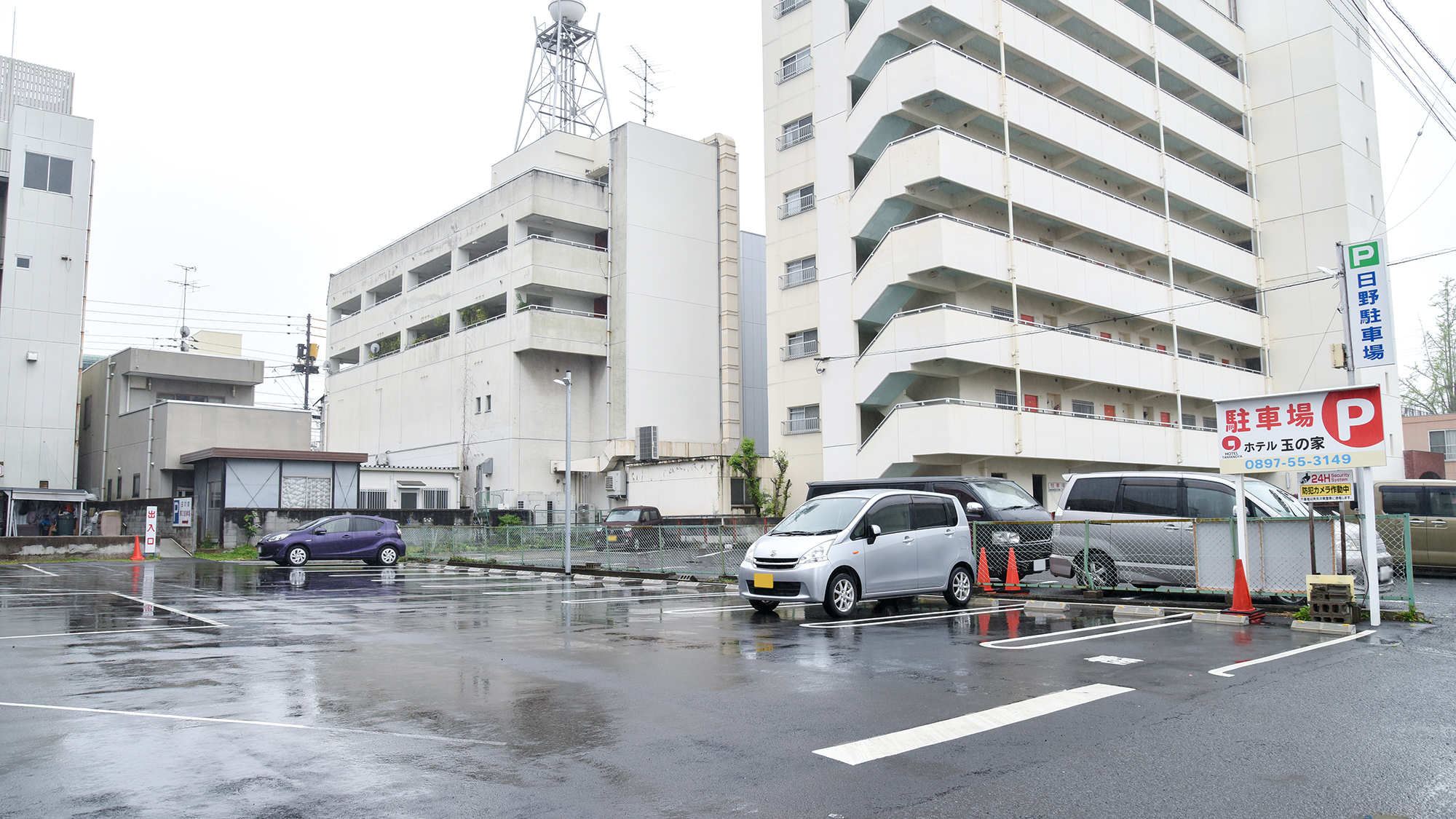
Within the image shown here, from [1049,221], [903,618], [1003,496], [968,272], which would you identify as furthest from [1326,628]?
[1049,221]

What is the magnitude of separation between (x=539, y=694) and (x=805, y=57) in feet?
121

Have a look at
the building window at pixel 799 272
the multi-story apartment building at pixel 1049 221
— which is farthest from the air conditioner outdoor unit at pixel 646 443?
the building window at pixel 799 272

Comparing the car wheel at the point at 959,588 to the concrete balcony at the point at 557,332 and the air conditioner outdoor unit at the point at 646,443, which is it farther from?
the concrete balcony at the point at 557,332

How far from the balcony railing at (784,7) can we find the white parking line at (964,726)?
3844cm

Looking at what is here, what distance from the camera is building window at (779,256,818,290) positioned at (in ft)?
128

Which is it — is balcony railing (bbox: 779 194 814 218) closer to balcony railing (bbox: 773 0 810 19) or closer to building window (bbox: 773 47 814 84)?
building window (bbox: 773 47 814 84)

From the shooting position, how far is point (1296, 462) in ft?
40.2

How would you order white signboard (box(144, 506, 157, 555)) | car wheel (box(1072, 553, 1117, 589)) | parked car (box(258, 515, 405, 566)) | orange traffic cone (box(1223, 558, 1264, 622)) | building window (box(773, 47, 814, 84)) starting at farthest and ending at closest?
1. building window (box(773, 47, 814, 84))
2. white signboard (box(144, 506, 157, 555))
3. parked car (box(258, 515, 405, 566))
4. car wheel (box(1072, 553, 1117, 589))
5. orange traffic cone (box(1223, 558, 1264, 622))

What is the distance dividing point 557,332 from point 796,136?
15.2 metres

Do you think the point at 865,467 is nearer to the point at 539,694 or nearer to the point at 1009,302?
the point at 1009,302

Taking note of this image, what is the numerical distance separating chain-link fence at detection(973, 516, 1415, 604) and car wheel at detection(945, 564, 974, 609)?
1.62 m

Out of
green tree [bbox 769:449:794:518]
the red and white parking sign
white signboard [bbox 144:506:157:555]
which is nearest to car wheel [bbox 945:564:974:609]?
the red and white parking sign

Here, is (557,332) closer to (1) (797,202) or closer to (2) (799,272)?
(2) (799,272)

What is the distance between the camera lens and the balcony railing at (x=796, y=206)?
129 feet
